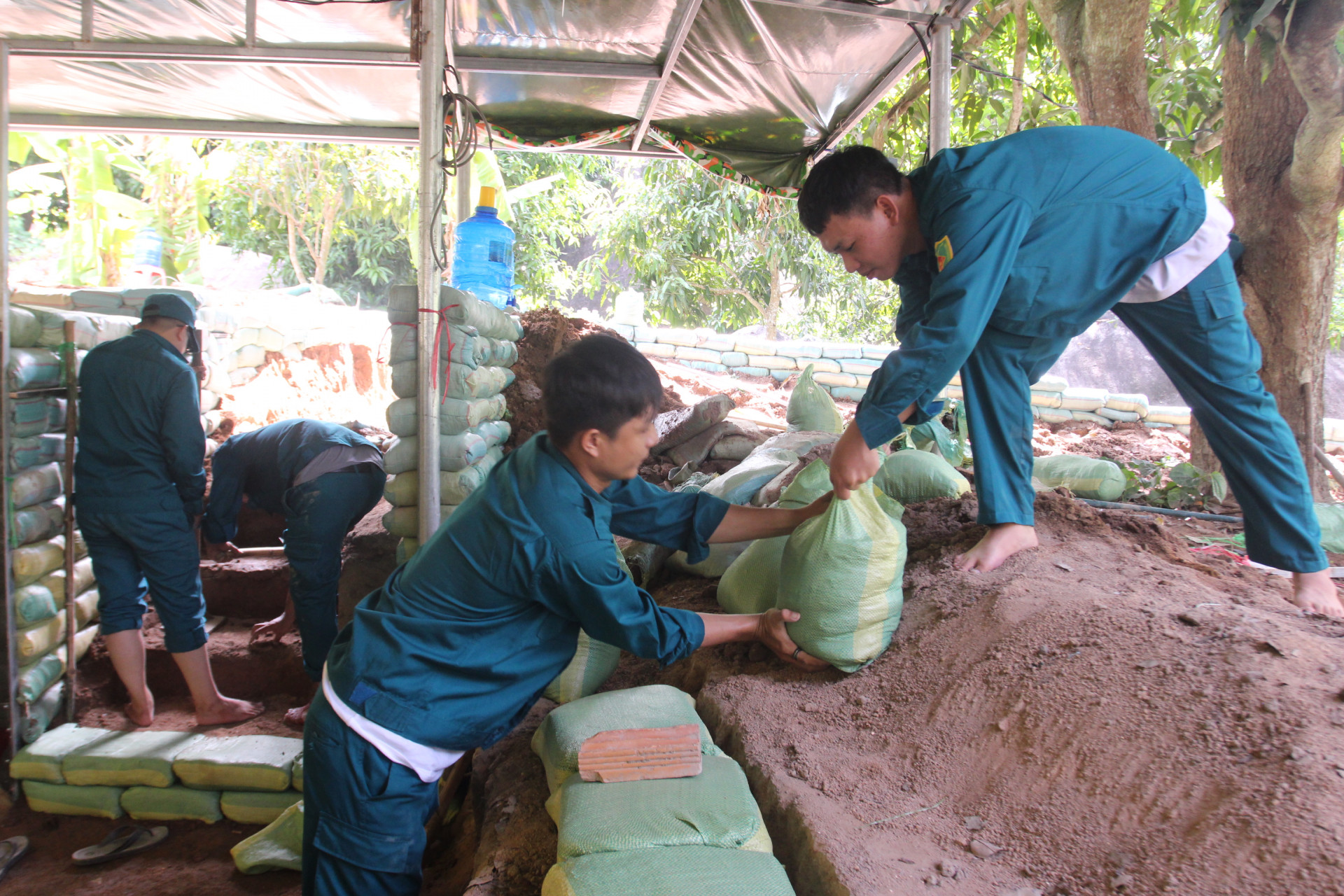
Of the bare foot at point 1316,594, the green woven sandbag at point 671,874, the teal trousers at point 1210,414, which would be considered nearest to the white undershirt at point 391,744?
the green woven sandbag at point 671,874

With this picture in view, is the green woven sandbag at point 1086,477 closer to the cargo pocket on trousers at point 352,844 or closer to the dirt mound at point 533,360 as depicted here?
the dirt mound at point 533,360

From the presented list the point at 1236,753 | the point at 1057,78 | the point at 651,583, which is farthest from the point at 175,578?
the point at 1057,78

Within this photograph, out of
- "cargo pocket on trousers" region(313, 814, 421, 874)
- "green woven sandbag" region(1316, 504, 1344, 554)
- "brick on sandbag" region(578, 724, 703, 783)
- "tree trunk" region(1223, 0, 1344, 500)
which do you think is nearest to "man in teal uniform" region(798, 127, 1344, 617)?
"brick on sandbag" region(578, 724, 703, 783)

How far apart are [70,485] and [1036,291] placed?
3.47m

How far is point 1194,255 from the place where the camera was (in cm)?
189

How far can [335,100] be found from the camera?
173 inches

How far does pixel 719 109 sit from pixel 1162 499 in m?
3.03

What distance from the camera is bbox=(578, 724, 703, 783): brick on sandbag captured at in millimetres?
1449

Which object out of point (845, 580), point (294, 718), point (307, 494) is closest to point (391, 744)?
point (845, 580)

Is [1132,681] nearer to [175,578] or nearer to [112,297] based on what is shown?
[175,578]

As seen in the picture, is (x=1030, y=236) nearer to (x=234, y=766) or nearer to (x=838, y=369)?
(x=234, y=766)

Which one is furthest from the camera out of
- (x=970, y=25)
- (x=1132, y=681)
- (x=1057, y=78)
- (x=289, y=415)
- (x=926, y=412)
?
(x=289, y=415)

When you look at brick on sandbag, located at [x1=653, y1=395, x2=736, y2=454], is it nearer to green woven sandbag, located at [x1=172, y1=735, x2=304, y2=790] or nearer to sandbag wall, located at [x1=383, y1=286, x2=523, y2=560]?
sandbag wall, located at [x1=383, y1=286, x2=523, y2=560]

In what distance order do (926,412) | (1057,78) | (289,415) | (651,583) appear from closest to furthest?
(926,412) < (651,583) < (1057,78) < (289,415)
